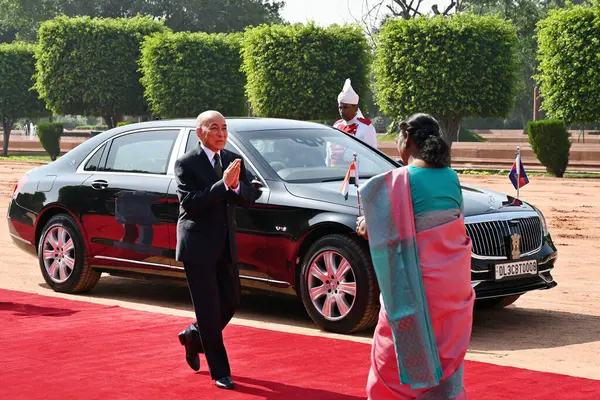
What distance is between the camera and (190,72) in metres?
47.1

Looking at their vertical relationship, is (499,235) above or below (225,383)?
above

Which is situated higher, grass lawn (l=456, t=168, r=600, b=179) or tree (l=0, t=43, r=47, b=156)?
tree (l=0, t=43, r=47, b=156)

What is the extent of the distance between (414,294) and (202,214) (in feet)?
7.76

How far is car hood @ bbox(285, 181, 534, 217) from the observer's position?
8.67 metres

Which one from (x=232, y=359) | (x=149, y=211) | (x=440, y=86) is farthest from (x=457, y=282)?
(x=440, y=86)

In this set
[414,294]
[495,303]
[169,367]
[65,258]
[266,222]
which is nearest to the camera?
[414,294]

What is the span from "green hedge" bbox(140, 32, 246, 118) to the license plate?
127ft

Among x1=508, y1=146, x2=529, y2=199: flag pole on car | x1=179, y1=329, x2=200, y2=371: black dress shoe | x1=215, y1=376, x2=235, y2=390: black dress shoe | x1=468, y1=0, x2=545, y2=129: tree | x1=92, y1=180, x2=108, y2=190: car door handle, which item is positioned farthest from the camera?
x1=468, y1=0, x2=545, y2=129: tree

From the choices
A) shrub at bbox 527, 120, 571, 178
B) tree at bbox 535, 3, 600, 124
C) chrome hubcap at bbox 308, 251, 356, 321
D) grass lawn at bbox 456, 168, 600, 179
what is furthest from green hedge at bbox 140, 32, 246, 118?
chrome hubcap at bbox 308, 251, 356, 321

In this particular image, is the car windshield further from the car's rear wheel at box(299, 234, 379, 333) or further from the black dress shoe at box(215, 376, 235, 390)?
the black dress shoe at box(215, 376, 235, 390)

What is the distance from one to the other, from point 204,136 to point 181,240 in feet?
2.13

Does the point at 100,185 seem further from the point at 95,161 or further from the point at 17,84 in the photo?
the point at 17,84

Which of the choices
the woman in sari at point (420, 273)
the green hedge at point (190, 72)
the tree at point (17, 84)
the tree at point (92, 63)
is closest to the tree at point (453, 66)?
the green hedge at point (190, 72)

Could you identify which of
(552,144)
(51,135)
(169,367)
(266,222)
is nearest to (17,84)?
(51,135)
